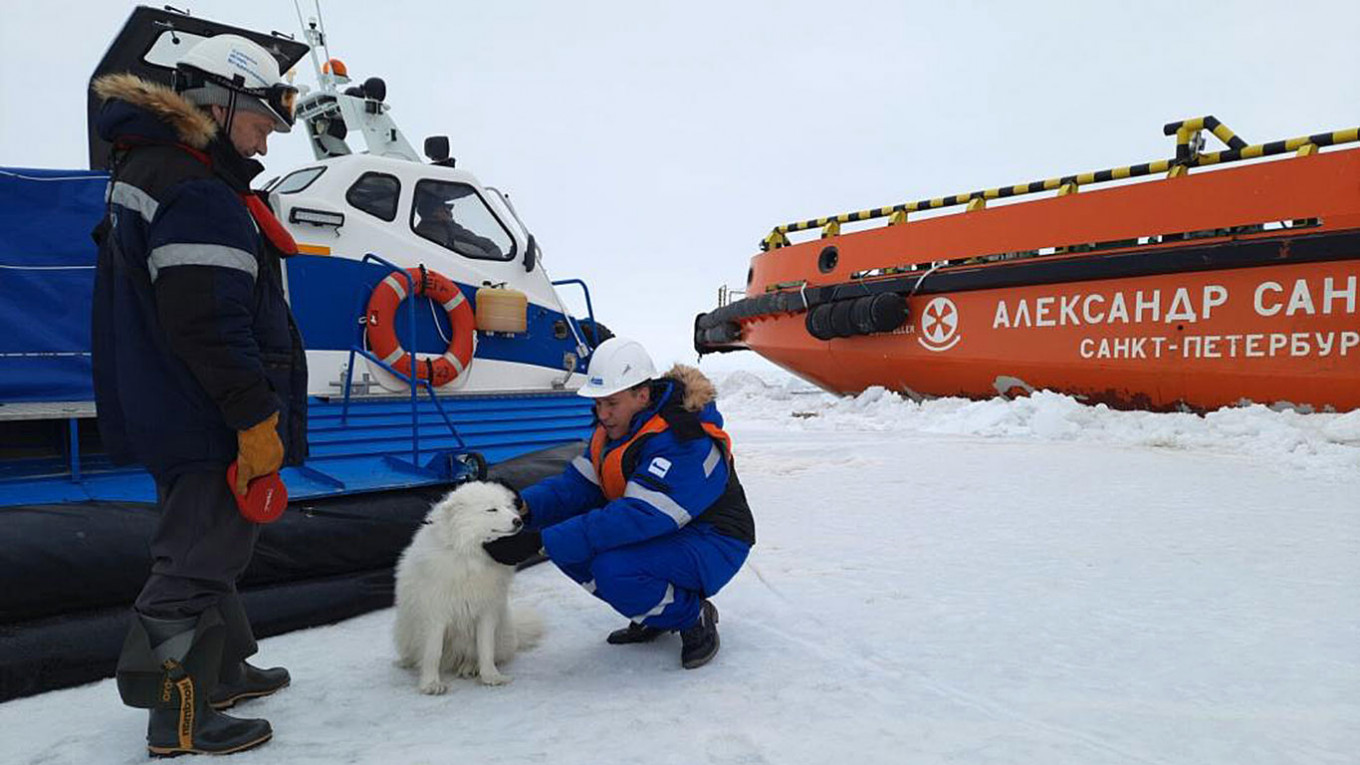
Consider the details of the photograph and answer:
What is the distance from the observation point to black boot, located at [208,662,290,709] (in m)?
2.04

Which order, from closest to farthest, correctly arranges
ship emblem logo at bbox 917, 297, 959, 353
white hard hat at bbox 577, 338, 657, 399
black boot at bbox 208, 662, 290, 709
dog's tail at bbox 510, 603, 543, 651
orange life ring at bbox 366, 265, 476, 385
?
black boot at bbox 208, 662, 290, 709 → white hard hat at bbox 577, 338, 657, 399 → dog's tail at bbox 510, 603, 543, 651 → orange life ring at bbox 366, 265, 476, 385 → ship emblem logo at bbox 917, 297, 959, 353

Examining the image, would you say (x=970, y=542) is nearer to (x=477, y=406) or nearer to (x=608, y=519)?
(x=608, y=519)

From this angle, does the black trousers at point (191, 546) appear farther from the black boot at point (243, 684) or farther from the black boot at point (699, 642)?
the black boot at point (699, 642)

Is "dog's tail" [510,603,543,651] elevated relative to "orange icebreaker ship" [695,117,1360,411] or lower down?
lower down

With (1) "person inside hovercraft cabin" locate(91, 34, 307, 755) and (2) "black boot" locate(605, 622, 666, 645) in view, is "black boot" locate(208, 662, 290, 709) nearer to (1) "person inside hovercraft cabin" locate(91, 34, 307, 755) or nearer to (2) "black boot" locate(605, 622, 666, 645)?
(1) "person inside hovercraft cabin" locate(91, 34, 307, 755)

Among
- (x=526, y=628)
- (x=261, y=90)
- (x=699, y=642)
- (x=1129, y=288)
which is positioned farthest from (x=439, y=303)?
(x=1129, y=288)

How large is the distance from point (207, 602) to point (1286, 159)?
7354 mm

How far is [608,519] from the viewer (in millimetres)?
2182

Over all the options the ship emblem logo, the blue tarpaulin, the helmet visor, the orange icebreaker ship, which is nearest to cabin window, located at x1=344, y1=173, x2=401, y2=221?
the blue tarpaulin

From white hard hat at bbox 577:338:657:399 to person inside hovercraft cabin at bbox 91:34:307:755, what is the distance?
2.77ft

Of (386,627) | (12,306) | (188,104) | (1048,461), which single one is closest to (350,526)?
(386,627)

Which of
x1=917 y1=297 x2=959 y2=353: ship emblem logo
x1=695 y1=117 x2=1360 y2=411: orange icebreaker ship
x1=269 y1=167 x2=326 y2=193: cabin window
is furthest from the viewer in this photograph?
x1=917 y1=297 x2=959 y2=353: ship emblem logo

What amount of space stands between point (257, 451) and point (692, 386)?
1134 mm

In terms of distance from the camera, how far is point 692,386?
2.36 m
